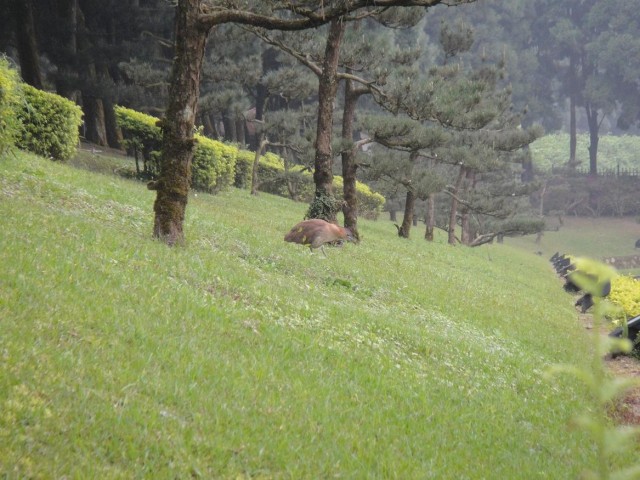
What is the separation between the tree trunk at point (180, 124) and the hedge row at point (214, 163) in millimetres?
2751

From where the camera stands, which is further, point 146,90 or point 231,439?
point 146,90

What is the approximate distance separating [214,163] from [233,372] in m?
19.0

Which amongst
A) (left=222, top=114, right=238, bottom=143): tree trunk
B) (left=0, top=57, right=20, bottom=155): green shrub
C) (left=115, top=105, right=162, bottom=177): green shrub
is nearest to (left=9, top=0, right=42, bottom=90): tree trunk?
(left=115, top=105, right=162, bottom=177): green shrub

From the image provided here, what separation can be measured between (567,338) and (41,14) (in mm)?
22677

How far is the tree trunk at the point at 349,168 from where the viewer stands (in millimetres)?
21031

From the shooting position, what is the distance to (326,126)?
18.9 m

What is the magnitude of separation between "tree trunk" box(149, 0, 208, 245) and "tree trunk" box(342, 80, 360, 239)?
10.0 m

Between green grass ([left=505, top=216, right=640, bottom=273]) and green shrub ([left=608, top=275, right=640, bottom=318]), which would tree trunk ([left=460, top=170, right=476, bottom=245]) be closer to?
green grass ([left=505, top=216, right=640, bottom=273])

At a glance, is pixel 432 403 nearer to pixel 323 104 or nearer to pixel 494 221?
pixel 323 104

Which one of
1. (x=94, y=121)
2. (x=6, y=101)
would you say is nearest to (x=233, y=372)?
(x=6, y=101)

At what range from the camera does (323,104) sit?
62.1ft

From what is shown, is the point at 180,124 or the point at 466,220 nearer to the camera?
the point at 180,124

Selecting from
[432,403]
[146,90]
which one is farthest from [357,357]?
[146,90]

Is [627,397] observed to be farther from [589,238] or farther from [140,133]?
[589,238]
